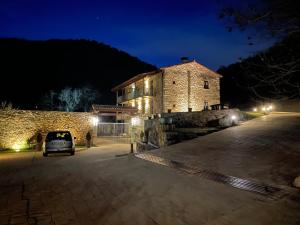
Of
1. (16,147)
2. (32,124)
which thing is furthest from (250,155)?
(16,147)

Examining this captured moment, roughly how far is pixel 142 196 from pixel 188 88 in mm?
25364

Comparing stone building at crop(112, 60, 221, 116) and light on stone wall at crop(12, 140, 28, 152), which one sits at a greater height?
stone building at crop(112, 60, 221, 116)

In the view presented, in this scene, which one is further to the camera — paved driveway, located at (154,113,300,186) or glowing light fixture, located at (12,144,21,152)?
glowing light fixture, located at (12,144,21,152)

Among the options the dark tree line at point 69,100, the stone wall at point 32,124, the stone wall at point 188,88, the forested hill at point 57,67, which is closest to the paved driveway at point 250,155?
the stone wall at point 32,124

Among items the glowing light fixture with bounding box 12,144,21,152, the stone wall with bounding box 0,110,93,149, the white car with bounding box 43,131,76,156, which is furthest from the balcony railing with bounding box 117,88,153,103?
the white car with bounding box 43,131,76,156

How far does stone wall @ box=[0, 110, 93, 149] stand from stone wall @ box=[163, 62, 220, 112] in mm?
11063

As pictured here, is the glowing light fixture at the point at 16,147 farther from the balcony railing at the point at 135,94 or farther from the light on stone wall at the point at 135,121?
the balcony railing at the point at 135,94

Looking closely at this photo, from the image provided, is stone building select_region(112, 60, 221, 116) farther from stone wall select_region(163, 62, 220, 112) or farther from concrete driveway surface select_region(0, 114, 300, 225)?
concrete driveway surface select_region(0, 114, 300, 225)

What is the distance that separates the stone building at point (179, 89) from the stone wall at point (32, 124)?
33.5 feet

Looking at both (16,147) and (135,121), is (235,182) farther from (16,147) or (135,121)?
(135,121)

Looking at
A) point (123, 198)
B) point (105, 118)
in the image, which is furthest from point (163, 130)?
point (105, 118)

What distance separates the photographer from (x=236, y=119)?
19828 mm

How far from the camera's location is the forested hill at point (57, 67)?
158ft

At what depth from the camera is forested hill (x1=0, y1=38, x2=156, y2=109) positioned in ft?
158
